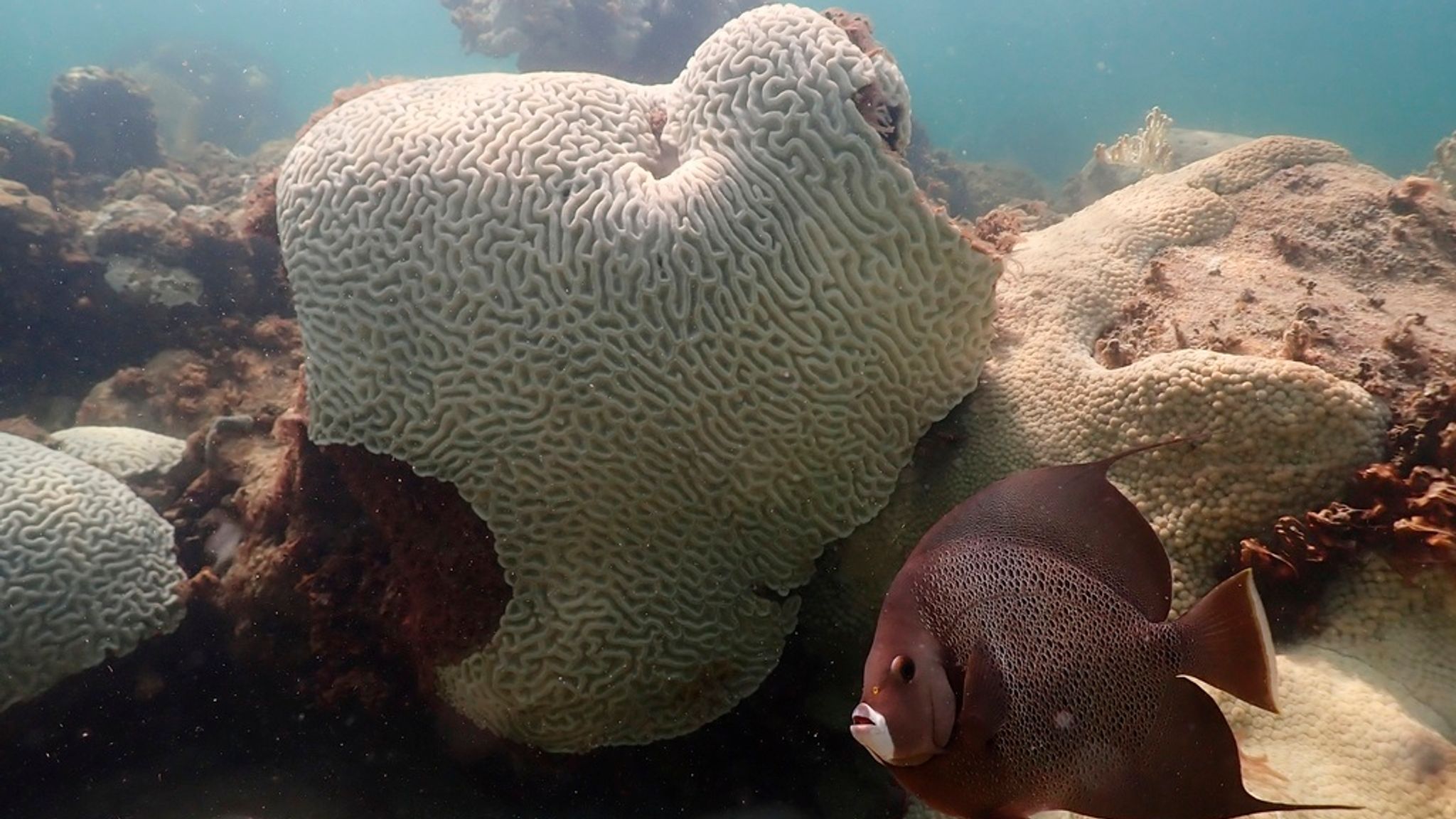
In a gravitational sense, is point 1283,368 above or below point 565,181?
above

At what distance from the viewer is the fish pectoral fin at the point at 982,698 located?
4.63ft

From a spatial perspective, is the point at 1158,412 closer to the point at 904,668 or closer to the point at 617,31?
the point at 904,668

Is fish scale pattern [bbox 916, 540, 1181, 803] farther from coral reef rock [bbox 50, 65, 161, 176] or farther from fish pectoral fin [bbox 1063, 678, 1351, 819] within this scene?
coral reef rock [bbox 50, 65, 161, 176]

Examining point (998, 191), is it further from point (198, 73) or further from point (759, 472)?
point (198, 73)

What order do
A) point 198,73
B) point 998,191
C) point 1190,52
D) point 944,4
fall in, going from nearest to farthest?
point 998,191, point 198,73, point 1190,52, point 944,4

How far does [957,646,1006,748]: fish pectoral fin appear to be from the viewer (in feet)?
4.63

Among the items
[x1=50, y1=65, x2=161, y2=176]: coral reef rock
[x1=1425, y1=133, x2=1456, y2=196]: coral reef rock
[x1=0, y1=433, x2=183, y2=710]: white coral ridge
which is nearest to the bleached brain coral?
[x1=0, y1=433, x2=183, y2=710]: white coral ridge

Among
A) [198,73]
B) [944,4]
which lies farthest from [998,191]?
[944,4]

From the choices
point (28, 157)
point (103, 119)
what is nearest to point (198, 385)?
point (28, 157)

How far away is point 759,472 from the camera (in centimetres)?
309

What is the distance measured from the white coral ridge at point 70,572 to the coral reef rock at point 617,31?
34.0ft

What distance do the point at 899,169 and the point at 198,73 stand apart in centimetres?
3362

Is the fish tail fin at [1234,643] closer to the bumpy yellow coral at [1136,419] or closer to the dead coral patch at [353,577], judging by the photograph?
the bumpy yellow coral at [1136,419]

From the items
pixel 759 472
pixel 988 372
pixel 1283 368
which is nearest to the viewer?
pixel 1283 368
